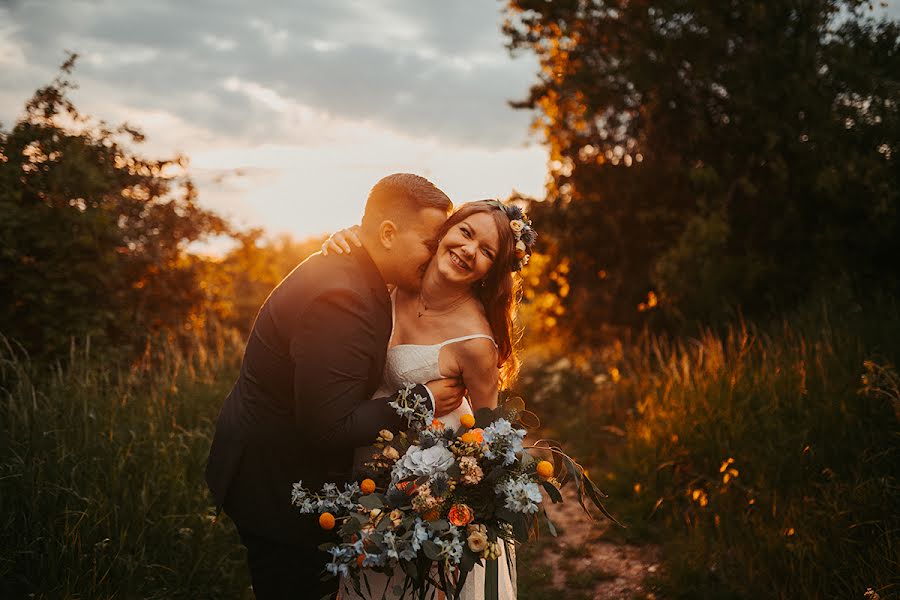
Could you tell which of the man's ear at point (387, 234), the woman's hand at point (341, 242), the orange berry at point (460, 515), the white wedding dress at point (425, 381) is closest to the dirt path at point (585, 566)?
the white wedding dress at point (425, 381)

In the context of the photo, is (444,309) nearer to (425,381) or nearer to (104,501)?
(425,381)

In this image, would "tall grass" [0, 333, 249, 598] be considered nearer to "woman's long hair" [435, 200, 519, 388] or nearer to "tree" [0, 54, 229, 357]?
"tree" [0, 54, 229, 357]

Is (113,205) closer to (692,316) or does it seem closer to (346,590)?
(346,590)

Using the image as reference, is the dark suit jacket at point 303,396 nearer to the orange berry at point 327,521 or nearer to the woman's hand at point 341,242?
the woman's hand at point 341,242

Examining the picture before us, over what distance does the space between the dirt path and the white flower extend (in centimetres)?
278

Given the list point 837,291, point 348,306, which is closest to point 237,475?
point 348,306

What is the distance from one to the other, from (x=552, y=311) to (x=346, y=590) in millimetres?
8323

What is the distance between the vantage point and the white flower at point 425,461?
7.73ft

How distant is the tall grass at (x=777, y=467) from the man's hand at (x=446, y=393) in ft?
7.96

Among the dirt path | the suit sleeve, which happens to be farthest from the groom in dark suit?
the dirt path

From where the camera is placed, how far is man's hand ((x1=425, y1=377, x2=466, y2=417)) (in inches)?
120

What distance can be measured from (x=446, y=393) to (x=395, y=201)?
0.95 m

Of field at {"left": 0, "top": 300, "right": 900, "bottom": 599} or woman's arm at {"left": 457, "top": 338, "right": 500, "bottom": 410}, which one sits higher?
woman's arm at {"left": 457, "top": 338, "right": 500, "bottom": 410}

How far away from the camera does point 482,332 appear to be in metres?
3.14
